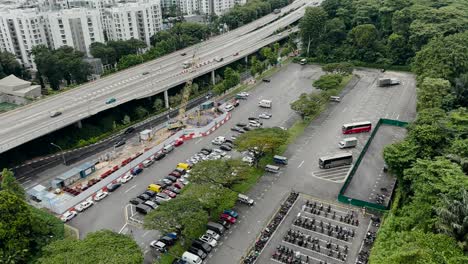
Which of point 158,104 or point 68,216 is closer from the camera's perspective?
point 68,216

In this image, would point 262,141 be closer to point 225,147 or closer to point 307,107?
point 225,147

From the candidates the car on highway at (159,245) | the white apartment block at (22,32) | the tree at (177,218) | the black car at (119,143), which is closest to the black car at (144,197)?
the car on highway at (159,245)

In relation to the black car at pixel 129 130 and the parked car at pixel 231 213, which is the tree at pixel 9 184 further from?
the parked car at pixel 231 213

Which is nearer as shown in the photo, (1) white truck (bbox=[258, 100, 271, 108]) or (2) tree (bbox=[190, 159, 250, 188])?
(2) tree (bbox=[190, 159, 250, 188])

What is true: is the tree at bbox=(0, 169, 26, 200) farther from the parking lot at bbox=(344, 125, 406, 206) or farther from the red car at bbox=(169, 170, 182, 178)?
the parking lot at bbox=(344, 125, 406, 206)

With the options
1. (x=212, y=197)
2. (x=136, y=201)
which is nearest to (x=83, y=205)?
(x=136, y=201)

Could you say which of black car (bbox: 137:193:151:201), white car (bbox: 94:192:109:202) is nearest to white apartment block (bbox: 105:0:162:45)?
white car (bbox: 94:192:109:202)
